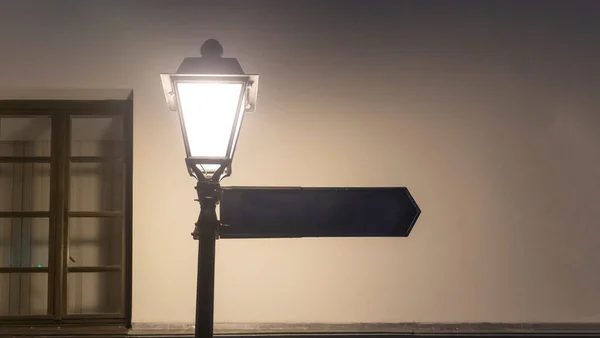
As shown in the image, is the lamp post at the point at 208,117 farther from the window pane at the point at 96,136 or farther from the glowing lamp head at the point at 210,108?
the window pane at the point at 96,136

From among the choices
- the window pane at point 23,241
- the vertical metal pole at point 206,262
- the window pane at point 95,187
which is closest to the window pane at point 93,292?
the window pane at point 23,241

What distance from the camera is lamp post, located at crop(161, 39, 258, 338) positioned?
2.21 m

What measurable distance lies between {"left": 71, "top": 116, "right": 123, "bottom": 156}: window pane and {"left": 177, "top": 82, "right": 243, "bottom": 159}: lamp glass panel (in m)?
1.59

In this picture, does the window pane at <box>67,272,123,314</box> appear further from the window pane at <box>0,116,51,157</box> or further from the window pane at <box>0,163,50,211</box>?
the window pane at <box>0,116,51,157</box>

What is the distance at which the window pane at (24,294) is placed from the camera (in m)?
3.56

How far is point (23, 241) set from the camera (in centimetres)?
359

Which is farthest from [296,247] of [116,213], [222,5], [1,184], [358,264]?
[1,184]

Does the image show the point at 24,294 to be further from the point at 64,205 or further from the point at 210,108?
the point at 210,108

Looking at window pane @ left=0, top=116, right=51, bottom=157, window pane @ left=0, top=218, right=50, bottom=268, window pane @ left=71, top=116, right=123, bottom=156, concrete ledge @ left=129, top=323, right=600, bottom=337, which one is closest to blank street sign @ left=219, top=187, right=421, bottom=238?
concrete ledge @ left=129, top=323, right=600, bottom=337

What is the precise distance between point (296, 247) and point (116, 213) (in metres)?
1.32

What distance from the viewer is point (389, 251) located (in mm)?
3459

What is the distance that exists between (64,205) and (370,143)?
224 centimetres

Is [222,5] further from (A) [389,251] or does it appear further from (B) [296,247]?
(A) [389,251]

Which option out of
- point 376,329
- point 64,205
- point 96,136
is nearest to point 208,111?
point 96,136
